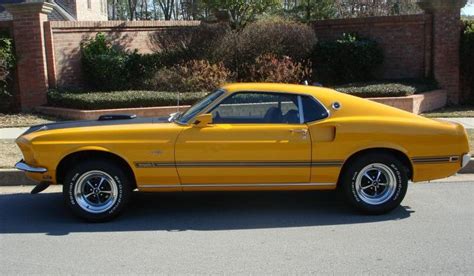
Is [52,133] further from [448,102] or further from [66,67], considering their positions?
[448,102]

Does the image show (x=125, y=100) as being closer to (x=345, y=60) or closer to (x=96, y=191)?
(x=345, y=60)

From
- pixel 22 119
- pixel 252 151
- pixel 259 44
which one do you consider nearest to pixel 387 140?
pixel 252 151

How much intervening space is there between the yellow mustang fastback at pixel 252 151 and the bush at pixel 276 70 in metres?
7.87

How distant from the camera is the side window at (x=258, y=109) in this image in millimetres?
6199

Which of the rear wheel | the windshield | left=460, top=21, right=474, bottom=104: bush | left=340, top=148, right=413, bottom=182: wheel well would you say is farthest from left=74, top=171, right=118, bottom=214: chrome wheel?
left=460, top=21, right=474, bottom=104: bush

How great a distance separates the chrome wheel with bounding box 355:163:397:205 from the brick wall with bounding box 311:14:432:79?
986 cm

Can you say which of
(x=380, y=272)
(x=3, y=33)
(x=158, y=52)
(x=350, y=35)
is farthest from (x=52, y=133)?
(x=350, y=35)

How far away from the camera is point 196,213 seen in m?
6.55

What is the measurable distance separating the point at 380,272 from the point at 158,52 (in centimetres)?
1180

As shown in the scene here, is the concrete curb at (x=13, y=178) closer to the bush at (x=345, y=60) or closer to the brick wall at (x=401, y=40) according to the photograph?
the bush at (x=345, y=60)

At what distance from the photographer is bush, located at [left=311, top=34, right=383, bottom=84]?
15117 mm

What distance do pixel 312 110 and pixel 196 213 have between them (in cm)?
175

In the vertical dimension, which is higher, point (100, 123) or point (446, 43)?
point (446, 43)

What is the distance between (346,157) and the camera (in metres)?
6.14
